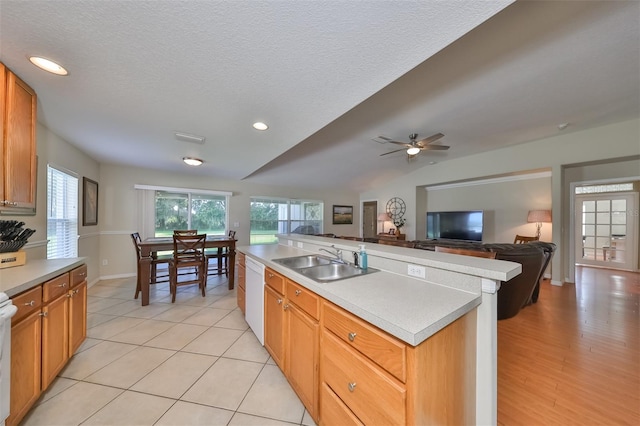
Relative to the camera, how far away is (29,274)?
1485 mm

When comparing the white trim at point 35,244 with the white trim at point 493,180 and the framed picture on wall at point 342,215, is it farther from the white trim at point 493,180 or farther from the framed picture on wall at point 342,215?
the white trim at point 493,180

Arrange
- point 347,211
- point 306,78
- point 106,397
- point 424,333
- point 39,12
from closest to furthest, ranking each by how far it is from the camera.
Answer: point 424,333
point 39,12
point 106,397
point 306,78
point 347,211

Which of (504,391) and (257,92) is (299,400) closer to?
(504,391)

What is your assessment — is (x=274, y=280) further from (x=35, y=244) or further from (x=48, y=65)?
(x=35, y=244)

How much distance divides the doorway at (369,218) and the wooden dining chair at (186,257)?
5615 millimetres

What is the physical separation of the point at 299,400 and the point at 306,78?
89.6 inches

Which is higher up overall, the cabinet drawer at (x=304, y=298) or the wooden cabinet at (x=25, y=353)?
the cabinet drawer at (x=304, y=298)

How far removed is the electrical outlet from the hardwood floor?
39.9 inches

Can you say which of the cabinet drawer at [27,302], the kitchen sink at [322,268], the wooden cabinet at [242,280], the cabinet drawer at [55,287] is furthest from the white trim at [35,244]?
the kitchen sink at [322,268]

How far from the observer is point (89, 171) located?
3.76m

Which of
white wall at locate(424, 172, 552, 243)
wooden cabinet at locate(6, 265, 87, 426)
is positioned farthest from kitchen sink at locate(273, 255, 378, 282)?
white wall at locate(424, 172, 552, 243)

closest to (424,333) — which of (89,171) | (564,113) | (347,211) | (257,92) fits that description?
(257,92)

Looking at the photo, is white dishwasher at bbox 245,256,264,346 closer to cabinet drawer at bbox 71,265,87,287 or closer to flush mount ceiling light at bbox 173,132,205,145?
cabinet drawer at bbox 71,265,87,287

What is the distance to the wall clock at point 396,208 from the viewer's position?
21.9ft
